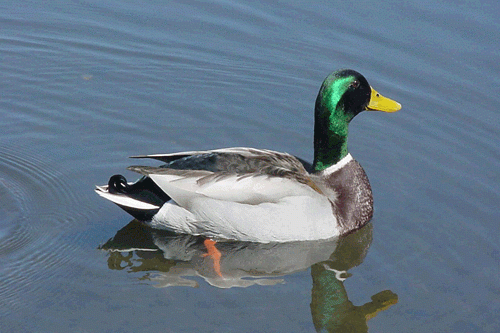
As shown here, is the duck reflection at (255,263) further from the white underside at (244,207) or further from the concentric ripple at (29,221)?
the concentric ripple at (29,221)

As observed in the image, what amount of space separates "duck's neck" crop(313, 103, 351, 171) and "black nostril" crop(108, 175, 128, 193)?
1.87m

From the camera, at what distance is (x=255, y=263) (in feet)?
23.7

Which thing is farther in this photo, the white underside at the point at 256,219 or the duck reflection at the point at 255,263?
the white underside at the point at 256,219

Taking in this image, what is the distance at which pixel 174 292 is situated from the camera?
664 cm

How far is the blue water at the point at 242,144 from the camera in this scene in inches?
258

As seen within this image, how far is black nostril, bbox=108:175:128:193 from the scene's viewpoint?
23.9 feet

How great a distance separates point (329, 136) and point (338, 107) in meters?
0.31

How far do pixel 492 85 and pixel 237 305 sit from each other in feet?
17.0

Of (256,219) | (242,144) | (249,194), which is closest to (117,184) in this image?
(249,194)

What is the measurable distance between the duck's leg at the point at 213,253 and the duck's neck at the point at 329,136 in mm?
1292

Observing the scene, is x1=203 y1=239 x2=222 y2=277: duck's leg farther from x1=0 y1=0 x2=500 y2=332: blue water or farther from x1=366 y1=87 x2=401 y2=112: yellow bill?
x1=366 y1=87 x2=401 y2=112: yellow bill

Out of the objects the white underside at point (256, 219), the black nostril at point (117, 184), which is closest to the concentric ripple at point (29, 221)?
the black nostril at point (117, 184)

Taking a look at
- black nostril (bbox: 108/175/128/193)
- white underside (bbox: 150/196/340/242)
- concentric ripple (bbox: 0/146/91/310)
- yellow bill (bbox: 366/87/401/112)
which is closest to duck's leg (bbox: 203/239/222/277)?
white underside (bbox: 150/196/340/242)

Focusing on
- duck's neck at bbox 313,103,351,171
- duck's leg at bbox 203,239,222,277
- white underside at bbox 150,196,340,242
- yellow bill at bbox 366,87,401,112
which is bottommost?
duck's leg at bbox 203,239,222,277
